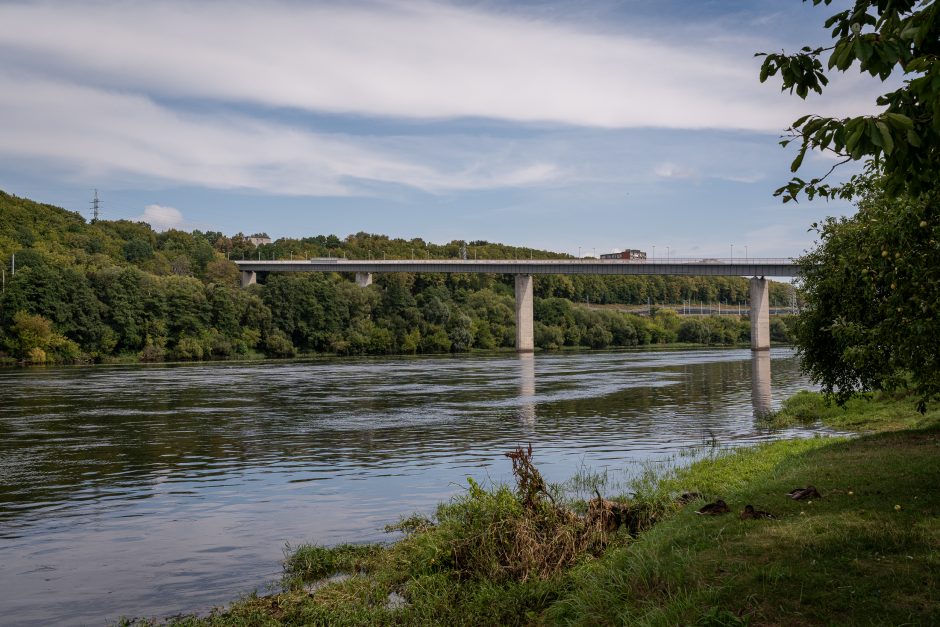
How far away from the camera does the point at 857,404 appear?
3503cm

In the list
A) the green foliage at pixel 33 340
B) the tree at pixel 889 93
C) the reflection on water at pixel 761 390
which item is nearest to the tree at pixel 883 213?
the tree at pixel 889 93

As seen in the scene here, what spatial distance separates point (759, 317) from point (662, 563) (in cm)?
13018

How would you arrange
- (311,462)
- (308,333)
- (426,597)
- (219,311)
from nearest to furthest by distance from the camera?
(426,597) → (311,462) → (219,311) → (308,333)

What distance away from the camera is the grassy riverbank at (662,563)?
28.0 feet

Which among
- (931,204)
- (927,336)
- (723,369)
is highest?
(931,204)

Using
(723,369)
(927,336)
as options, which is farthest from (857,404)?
(723,369)

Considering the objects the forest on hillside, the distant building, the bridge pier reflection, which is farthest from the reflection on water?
the distant building

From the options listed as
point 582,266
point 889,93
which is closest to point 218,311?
point 582,266

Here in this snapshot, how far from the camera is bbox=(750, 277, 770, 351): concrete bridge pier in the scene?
131 m

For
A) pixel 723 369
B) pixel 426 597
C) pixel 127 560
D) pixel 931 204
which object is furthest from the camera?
pixel 723 369

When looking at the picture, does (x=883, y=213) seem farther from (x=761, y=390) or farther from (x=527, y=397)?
(x=761, y=390)

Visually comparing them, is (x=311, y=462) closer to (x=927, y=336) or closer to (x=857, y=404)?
(x=927, y=336)

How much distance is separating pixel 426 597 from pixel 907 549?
252 inches

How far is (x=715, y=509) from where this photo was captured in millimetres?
13047
